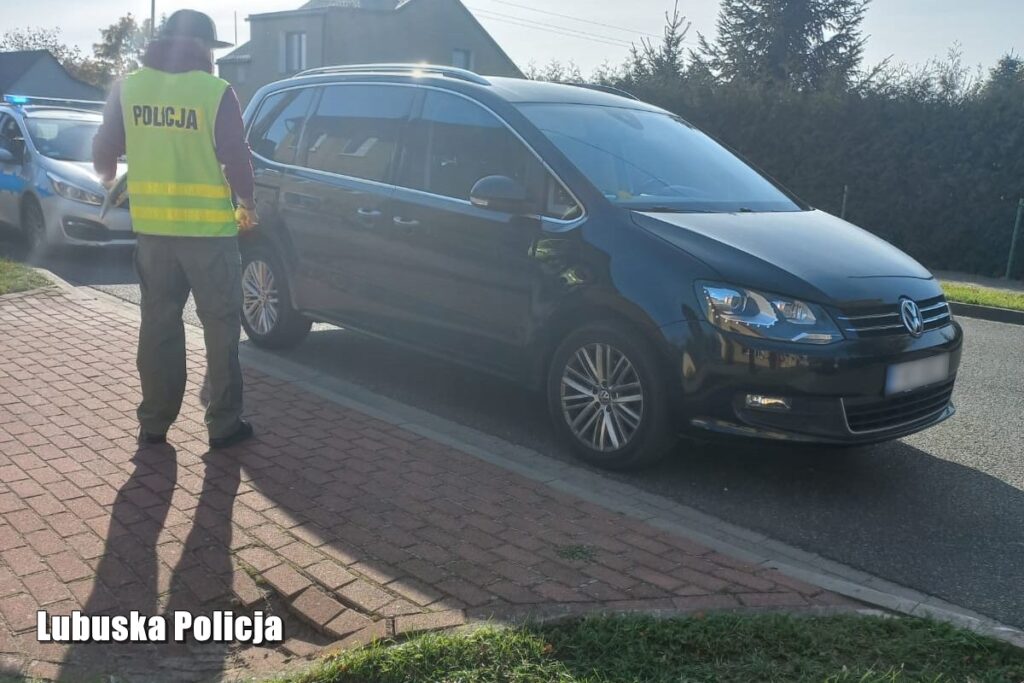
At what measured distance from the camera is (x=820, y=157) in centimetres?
1788

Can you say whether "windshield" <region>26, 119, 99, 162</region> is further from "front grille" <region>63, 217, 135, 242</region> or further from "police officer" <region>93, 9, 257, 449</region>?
"police officer" <region>93, 9, 257, 449</region>

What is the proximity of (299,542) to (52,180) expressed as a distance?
8993 millimetres

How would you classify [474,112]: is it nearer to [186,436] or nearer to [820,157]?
[186,436]

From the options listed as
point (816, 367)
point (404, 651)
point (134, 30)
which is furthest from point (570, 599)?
point (134, 30)

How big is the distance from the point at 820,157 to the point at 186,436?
1485 centimetres

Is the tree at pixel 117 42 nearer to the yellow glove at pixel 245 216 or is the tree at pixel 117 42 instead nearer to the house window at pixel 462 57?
the house window at pixel 462 57

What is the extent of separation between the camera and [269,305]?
7.32m

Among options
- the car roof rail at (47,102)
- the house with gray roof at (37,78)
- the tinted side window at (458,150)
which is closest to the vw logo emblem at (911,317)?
the tinted side window at (458,150)

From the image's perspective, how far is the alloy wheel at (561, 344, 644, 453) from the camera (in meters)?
5.06

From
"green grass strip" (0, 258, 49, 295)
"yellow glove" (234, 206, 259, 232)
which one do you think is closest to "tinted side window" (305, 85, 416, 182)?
"yellow glove" (234, 206, 259, 232)

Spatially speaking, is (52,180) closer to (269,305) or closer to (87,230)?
(87,230)

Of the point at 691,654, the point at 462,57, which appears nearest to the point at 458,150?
the point at 691,654

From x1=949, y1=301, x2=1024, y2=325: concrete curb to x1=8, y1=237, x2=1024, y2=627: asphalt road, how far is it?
4.21m

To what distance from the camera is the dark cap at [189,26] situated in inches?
193
